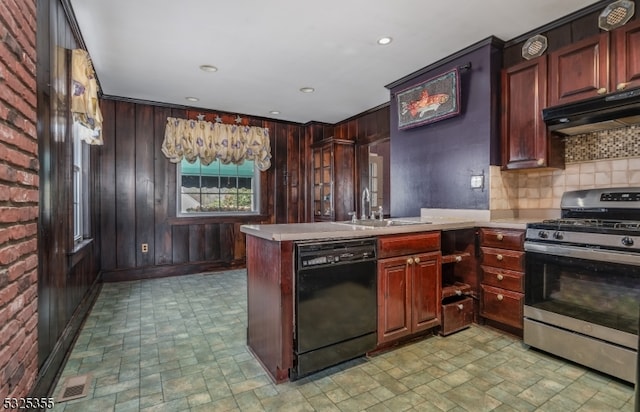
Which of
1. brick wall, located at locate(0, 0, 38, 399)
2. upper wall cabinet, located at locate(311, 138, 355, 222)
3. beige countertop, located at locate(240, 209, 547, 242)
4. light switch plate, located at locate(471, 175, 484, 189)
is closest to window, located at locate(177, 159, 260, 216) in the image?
upper wall cabinet, located at locate(311, 138, 355, 222)

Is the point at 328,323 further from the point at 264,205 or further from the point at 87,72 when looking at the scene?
the point at 264,205

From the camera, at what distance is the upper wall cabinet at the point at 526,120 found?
2670 mm

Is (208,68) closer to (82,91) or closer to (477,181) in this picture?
(82,91)

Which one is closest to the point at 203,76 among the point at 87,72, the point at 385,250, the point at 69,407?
the point at 87,72

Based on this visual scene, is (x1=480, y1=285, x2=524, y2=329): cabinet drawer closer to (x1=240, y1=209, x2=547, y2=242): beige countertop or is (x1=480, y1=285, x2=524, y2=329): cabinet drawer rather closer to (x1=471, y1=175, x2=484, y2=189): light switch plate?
(x1=240, y1=209, x2=547, y2=242): beige countertop

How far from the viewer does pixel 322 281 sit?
2008 millimetres

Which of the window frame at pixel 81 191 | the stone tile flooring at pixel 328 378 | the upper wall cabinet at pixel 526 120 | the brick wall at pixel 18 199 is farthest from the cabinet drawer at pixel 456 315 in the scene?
the window frame at pixel 81 191

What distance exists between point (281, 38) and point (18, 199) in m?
2.29

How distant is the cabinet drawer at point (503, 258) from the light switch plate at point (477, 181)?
0.59 meters

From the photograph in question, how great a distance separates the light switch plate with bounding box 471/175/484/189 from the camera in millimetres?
2955

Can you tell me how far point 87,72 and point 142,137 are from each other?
7.13ft

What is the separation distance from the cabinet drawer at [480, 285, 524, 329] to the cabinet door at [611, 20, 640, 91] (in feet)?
5.38

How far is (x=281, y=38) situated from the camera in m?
2.90

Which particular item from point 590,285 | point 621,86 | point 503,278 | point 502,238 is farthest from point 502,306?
point 621,86
